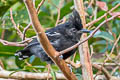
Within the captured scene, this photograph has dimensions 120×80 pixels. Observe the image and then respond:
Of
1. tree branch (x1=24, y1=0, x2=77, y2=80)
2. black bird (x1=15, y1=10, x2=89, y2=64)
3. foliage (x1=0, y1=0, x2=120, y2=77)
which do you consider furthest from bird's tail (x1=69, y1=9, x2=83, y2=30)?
tree branch (x1=24, y1=0, x2=77, y2=80)

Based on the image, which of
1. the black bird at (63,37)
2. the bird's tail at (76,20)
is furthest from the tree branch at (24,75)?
the bird's tail at (76,20)

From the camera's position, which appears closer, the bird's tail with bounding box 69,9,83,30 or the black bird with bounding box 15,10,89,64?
the bird's tail with bounding box 69,9,83,30

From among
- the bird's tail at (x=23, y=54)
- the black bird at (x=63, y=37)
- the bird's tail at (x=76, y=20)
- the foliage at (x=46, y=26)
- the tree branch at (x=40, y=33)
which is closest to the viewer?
the tree branch at (x=40, y=33)

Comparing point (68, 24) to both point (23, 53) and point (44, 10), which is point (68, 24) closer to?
point (23, 53)

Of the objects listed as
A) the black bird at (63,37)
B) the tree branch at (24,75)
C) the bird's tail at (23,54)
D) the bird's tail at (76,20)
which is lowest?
the tree branch at (24,75)

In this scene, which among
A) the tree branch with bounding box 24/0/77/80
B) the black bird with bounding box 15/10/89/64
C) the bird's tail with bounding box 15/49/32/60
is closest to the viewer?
the tree branch with bounding box 24/0/77/80

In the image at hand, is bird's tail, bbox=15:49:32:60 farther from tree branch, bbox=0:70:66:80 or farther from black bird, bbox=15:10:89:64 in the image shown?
tree branch, bbox=0:70:66:80

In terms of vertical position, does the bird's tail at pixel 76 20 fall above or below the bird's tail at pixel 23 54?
above

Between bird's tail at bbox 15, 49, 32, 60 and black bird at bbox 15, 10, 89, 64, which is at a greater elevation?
black bird at bbox 15, 10, 89, 64

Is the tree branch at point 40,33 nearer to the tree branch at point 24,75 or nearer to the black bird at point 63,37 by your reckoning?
the black bird at point 63,37

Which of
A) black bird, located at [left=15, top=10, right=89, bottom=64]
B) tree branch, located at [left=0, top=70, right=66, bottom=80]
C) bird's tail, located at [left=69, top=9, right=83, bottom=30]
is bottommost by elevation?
tree branch, located at [left=0, top=70, right=66, bottom=80]

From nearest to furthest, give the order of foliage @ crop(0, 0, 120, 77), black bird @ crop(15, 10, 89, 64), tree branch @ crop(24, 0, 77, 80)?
tree branch @ crop(24, 0, 77, 80) < black bird @ crop(15, 10, 89, 64) < foliage @ crop(0, 0, 120, 77)

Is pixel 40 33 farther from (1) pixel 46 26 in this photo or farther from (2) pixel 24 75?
(1) pixel 46 26

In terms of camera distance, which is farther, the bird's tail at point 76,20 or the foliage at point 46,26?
the foliage at point 46,26
